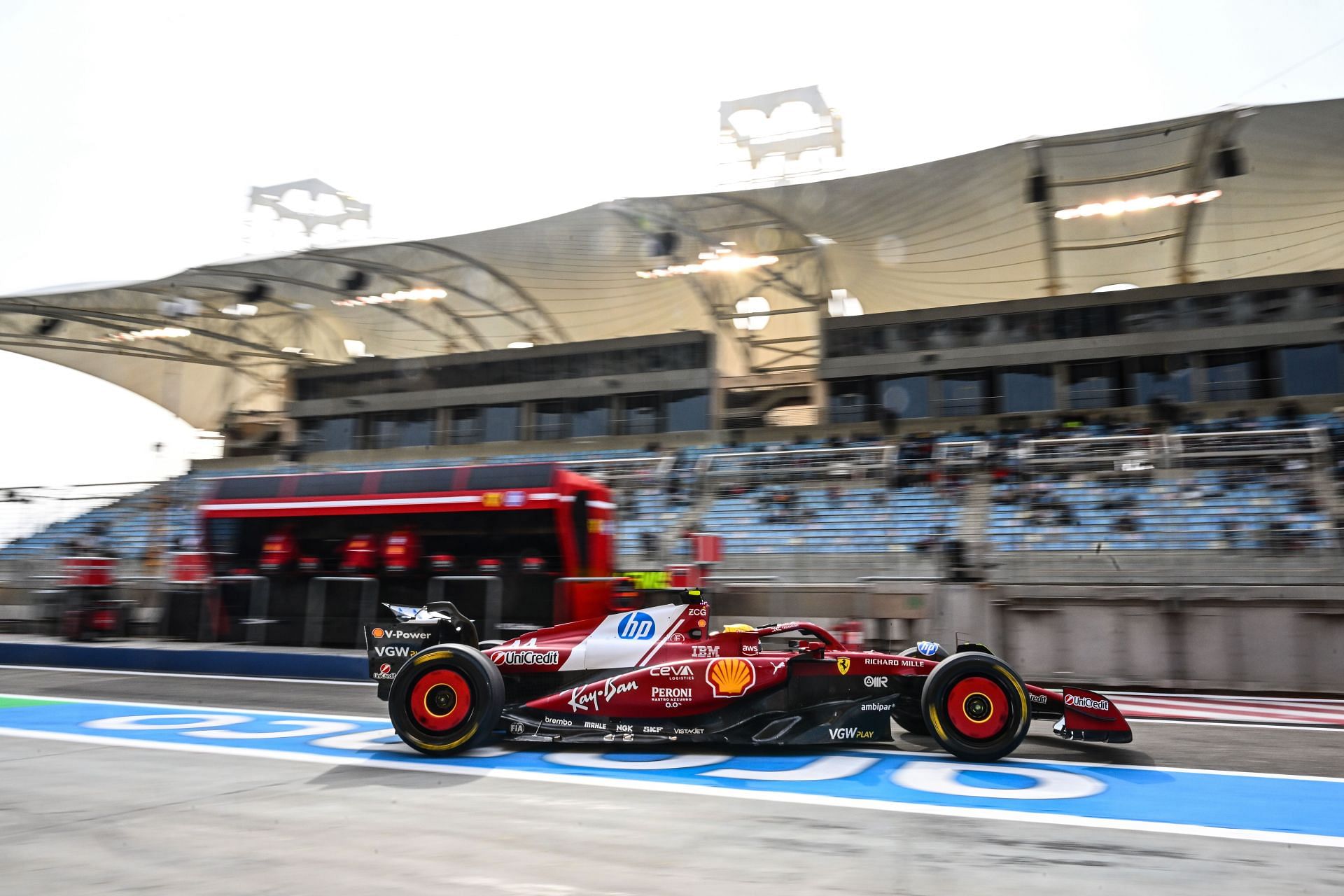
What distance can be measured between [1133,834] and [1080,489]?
473 inches

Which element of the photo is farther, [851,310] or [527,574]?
[851,310]

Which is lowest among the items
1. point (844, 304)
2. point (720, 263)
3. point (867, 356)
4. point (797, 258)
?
point (867, 356)

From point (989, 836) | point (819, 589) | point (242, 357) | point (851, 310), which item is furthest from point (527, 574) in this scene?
point (242, 357)

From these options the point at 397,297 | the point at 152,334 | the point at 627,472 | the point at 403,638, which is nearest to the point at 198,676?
the point at 403,638

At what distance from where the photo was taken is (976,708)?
19.2ft

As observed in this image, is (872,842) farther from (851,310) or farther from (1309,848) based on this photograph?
(851,310)

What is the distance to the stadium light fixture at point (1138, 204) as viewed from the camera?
30.2 meters

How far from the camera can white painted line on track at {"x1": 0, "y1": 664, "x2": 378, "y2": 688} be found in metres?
10.8

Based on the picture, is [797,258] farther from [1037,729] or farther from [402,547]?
[1037,729]

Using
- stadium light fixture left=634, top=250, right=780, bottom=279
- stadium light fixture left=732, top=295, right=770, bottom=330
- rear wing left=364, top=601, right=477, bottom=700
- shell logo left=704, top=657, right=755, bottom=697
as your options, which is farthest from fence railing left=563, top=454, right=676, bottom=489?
stadium light fixture left=732, top=295, right=770, bottom=330

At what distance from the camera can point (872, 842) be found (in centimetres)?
389

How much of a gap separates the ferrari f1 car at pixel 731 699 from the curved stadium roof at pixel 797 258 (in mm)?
27110

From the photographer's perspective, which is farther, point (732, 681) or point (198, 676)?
point (198, 676)

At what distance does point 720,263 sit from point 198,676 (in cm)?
2797
